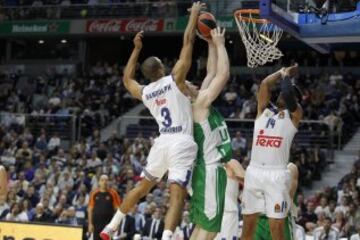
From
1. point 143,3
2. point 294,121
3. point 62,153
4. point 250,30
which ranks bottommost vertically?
point 62,153

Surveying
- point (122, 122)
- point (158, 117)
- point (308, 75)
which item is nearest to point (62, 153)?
point (122, 122)

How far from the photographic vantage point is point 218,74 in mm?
7445

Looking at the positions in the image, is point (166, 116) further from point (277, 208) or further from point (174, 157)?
point (277, 208)

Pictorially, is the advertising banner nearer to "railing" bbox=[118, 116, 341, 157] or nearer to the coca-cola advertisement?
"railing" bbox=[118, 116, 341, 157]

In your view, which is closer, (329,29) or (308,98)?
(329,29)

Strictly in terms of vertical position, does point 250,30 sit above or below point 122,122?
above

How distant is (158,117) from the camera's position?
7.50m

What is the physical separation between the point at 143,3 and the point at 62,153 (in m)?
6.17

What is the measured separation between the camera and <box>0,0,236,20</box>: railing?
79.4ft

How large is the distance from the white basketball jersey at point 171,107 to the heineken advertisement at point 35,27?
19503 mm

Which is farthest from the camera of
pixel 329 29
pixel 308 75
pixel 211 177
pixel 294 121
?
pixel 308 75

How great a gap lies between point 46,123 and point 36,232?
11887 millimetres

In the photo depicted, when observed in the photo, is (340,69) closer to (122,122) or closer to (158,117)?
(122,122)

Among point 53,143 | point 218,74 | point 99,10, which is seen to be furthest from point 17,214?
point 99,10
